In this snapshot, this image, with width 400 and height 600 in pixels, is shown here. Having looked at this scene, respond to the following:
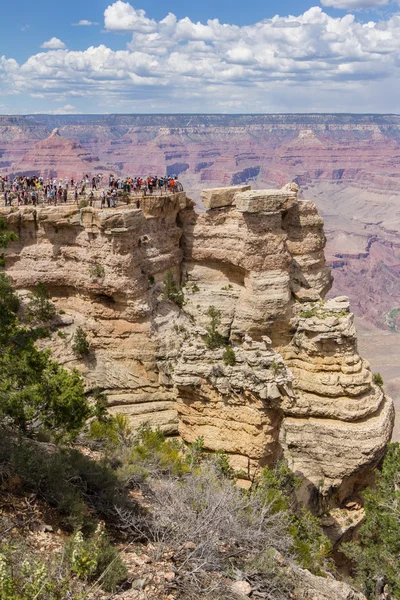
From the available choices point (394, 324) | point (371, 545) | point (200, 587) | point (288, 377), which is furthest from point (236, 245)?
point (394, 324)

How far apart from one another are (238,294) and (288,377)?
10045 mm

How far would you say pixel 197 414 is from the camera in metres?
25.7

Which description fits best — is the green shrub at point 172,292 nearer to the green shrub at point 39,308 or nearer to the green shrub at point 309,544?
the green shrub at point 39,308

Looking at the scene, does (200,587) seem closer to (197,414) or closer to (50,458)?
(50,458)

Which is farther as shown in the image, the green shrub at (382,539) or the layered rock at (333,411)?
the layered rock at (333,411)

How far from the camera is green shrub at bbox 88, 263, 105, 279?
30.1 meters

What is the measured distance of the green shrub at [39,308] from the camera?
29977 mm

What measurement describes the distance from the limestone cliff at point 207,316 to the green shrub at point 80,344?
0.37 meters

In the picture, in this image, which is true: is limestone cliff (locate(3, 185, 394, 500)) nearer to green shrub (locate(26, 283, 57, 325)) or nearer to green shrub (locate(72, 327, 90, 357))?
green shrub (locate(72, 327, 90, 357))

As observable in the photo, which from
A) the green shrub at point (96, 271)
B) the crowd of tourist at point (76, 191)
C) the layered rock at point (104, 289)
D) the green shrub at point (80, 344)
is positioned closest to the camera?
the layered rock at point (104, 289)

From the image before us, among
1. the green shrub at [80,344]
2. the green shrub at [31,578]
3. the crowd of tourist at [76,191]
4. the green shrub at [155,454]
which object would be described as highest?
the crowd of tourist at [76,191]

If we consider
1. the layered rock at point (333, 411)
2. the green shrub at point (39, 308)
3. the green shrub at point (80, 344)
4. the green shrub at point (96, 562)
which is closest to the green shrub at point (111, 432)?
the green shrub at point (80, 344)

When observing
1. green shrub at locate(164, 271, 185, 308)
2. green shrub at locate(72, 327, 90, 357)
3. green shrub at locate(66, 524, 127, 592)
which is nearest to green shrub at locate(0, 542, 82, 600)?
green shrub at locate(66, 524, 127, 592)

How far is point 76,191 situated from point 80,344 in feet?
32.5
